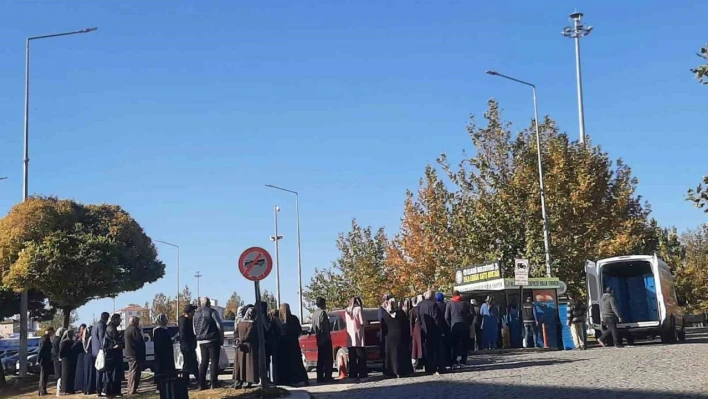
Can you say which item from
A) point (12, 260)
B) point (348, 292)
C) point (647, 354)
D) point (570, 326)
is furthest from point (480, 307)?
point (348, 292)

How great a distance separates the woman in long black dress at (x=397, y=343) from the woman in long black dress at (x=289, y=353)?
1830mm

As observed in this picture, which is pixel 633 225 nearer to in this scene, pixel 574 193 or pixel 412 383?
pixel 574 193

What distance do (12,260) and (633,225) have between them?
25.2 metres

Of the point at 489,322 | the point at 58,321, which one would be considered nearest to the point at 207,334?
the point at 489,322

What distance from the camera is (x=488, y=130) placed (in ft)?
117

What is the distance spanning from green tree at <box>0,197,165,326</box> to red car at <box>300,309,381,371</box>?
10.2 m

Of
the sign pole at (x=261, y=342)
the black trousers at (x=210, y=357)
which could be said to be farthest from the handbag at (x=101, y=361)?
the sign pole at (x=261, y=342)

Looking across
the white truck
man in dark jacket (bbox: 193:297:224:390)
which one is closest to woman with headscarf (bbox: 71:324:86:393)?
man in dark jacket (bbox: 193:297:224:390)

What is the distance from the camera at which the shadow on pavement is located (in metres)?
11.6

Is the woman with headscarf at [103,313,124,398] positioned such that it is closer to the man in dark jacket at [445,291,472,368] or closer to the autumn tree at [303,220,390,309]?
the man in dark jacket at [445,291,472,368]

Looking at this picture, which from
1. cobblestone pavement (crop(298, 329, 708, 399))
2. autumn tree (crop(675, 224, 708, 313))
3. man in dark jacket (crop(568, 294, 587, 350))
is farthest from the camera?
autumn tree (crop(675, 224, 708, 313))

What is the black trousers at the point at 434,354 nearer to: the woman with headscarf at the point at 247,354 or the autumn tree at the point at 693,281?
the woman with headscarf at the point at 247,354

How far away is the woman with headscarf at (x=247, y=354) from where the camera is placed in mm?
15672

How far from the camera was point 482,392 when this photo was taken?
13.1 meters
